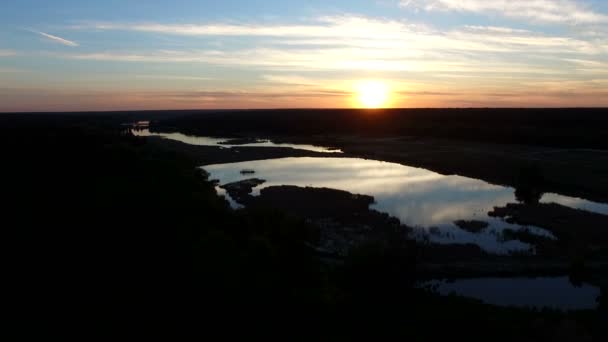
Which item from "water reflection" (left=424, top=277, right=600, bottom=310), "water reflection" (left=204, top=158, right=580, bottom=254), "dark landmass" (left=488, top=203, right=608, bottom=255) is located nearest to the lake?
"water reflection" (left=204, top=158, right=580, bottom=254)

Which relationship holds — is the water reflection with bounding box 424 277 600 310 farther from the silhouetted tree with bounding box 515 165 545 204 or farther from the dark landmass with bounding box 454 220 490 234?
the silhouetted tree with bounding box 515 165 545 204

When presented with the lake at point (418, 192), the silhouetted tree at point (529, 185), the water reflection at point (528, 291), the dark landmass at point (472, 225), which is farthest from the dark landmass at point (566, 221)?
the water reflection at point (528, 291)

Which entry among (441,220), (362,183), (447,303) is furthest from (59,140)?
(447,303)

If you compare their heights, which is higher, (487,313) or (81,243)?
(81,243)

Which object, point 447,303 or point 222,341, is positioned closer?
point 222,341

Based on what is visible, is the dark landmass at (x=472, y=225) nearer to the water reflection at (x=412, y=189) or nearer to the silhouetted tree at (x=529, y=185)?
the water reflection at (x=412, y=189)

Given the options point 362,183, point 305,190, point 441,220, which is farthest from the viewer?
point 362,183

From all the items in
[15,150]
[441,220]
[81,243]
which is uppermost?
[15,150]

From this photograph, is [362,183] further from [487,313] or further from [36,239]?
[36,239]
